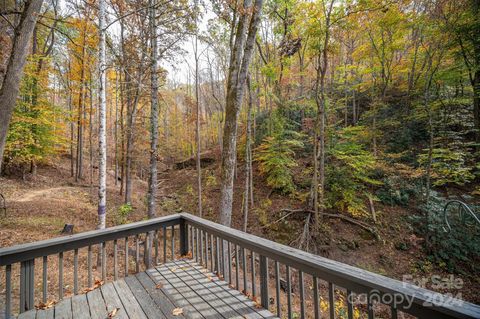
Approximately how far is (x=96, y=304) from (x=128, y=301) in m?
0.34

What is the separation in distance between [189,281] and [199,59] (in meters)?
8.88

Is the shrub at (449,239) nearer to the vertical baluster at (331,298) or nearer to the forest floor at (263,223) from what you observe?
the forest floor at (263,223)

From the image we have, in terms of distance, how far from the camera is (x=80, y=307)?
2.37 meters

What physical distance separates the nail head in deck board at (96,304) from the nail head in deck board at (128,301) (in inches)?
7.2

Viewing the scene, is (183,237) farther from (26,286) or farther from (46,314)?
(26,286)

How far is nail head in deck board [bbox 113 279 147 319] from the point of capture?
7.38 ft

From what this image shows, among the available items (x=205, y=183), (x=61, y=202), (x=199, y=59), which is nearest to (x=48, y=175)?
(x=61, y=202)

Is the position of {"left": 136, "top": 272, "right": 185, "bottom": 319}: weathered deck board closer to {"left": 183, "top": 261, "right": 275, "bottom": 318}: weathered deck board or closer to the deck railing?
the deck railing

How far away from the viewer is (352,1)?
277 inches

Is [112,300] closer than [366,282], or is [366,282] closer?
[366,282]

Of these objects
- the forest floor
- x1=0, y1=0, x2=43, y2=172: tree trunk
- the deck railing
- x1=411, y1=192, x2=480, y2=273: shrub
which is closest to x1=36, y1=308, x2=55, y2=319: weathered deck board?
the deck railing

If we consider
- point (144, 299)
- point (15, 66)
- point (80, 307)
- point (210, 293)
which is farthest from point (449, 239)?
point (15, 66)

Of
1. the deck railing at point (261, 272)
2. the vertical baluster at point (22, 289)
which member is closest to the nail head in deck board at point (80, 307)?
the deck railing at point (261, 272)

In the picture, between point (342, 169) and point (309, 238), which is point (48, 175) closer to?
point (309, 238)
